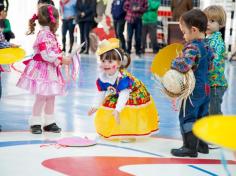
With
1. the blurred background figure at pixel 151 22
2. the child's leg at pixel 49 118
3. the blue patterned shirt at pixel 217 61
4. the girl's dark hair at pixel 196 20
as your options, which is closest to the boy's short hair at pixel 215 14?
the blue patterned shirt at pixel 217 61

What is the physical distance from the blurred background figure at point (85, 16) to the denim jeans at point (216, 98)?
928 cm

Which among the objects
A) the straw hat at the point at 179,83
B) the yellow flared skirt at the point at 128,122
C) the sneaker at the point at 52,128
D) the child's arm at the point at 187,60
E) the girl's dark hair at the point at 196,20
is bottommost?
the sneaker at the point at 52,128

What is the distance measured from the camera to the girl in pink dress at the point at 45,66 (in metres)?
4.85

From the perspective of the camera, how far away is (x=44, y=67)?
16.0 ft

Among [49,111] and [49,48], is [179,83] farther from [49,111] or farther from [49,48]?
[49,111]

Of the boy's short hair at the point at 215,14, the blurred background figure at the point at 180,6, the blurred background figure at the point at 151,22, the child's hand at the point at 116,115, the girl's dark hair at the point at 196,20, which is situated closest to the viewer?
the girl's dark hair at the point at 196,20

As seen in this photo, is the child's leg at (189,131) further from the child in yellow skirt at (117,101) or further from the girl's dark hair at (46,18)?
the girl's dark hair at (46,18)

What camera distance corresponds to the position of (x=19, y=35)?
60.4 feet

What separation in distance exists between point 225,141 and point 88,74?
25.7 ft

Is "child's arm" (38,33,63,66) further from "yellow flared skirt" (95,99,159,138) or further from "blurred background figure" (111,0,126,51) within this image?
"blurred background figure" (111,0,126,51)

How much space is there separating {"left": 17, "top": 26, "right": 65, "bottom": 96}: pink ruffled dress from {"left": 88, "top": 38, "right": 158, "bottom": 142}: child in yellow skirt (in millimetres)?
413

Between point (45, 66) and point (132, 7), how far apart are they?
8247mm

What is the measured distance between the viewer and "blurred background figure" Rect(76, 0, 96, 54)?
13906mm

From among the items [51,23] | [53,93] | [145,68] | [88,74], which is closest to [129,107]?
[53,93]
